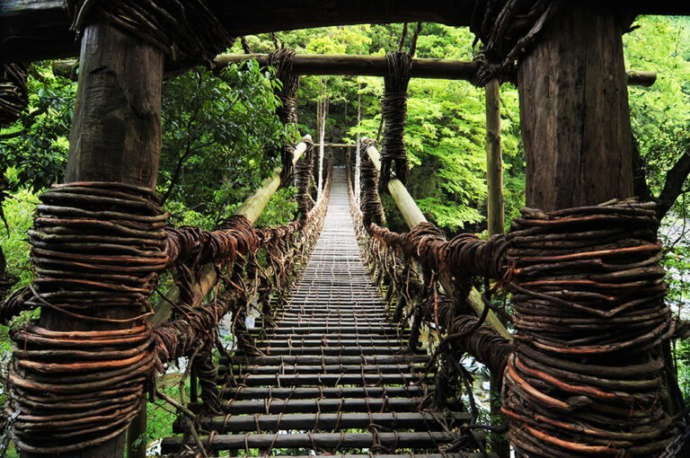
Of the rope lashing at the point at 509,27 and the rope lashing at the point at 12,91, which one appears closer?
the rope lashing at the point at 509,27

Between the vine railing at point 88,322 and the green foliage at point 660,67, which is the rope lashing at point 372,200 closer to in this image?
the green foliage at point 660,67

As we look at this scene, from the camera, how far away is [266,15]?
0.91 metres

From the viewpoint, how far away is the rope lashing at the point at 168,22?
2.54ft

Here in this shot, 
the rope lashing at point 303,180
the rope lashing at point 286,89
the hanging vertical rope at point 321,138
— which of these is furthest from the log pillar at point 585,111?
the hanging vertical rope at point 321,138

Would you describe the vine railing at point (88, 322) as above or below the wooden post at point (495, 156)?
below

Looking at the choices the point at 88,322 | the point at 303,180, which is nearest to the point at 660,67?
the point at 303,180

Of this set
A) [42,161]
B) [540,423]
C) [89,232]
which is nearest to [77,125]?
[89,232]

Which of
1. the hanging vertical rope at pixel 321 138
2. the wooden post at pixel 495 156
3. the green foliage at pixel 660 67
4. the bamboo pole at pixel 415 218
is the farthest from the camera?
the hanging vertical rope at pixel 321 138

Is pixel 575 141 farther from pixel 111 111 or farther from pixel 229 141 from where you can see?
pixel 229 141

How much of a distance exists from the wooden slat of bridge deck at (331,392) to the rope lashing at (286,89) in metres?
1.42

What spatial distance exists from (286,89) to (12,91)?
227 centimetres

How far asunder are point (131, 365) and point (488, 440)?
124cm

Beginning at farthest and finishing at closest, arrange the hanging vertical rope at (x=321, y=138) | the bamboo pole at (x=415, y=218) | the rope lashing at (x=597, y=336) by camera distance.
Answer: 1. the hanging vertical rope at (x=321, y=138)
2. the bamboo pole at (x=415, y=218)
3. the rope lashing at (x=597, y=336)

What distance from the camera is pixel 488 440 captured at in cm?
128
